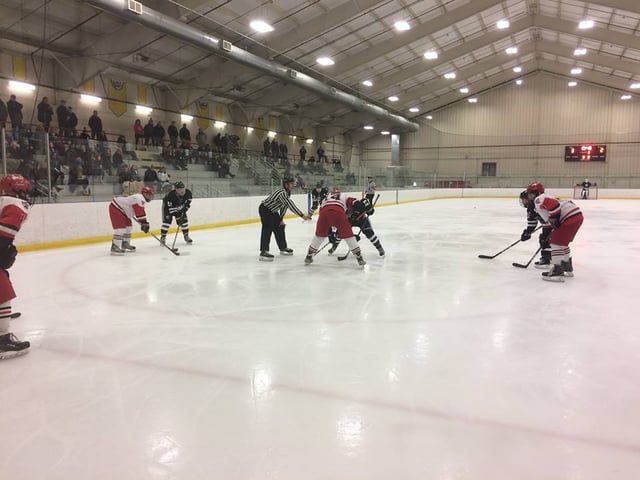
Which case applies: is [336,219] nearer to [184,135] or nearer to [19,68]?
[19,68]

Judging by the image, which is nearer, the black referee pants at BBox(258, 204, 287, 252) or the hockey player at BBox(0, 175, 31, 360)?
the hockey player at BBox(0, 175, 31, 360)

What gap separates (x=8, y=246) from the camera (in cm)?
265

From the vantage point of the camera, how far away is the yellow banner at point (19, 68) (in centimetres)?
1300

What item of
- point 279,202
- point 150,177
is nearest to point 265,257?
point 279,202

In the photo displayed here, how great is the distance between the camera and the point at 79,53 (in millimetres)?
A: 13750

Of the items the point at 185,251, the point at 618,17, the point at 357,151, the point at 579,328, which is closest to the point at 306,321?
the point at 579,328

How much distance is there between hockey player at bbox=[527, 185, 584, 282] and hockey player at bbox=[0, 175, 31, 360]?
15.0ft

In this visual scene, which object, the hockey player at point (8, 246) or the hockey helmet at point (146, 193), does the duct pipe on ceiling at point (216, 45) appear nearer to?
the hockey helmet at point (146, 193)

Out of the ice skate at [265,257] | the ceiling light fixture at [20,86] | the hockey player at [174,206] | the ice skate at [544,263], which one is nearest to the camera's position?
the ice skate at [544,263]

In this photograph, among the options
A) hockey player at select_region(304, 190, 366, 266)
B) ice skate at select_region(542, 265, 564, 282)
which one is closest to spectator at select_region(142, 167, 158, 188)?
hockey player at select_region(304, 190, 366, 266)

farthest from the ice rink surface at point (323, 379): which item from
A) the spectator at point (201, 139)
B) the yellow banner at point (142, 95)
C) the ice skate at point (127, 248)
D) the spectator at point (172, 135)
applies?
the spectator at point (201, 139)

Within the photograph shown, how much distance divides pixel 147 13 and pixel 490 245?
9.19m

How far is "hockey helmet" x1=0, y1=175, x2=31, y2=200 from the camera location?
2.73 metres

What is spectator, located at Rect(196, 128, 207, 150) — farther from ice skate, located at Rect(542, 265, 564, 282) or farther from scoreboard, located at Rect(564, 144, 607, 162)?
scoreboard, located at Rect(564, 144, 607, 162)
